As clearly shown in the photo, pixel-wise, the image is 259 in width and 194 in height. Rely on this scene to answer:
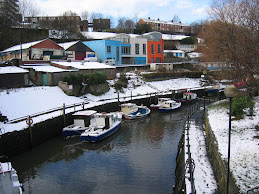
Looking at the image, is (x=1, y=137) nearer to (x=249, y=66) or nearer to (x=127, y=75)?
(x=249, y=66)

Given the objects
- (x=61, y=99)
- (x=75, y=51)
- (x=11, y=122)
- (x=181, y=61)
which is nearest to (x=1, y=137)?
(x=11, y=122)

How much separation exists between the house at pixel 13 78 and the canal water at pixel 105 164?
34.3 feet

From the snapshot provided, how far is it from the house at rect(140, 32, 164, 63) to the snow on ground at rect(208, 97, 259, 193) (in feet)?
126

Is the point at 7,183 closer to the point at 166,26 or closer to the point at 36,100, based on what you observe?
the point at 36,100

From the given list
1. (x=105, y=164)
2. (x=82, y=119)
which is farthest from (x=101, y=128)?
(x=105, y=164)

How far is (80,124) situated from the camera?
72.8ft

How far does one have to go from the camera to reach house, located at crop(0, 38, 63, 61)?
38.2 meters

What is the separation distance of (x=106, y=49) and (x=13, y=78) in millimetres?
22592

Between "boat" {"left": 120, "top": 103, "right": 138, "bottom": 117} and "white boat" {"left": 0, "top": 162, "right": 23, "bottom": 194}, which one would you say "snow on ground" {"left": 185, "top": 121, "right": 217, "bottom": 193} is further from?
"boat" {"left": 120, "top": 103, "right": 138, "bottom": 117}

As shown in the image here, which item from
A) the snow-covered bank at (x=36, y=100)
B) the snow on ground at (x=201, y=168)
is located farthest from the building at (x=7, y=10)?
the snow on ground at (x=201, y=168)

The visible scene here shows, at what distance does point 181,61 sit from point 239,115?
43.5 metres

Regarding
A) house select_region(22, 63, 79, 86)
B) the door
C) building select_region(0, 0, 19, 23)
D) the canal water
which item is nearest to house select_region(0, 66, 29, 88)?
house select_region(22, 63, 79, 86)

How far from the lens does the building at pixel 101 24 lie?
87.6m

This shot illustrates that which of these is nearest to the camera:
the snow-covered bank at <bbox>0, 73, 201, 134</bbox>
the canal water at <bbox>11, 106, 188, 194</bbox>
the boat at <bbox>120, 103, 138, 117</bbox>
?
the canal water at <bbox>11, 106, 188, 194</bbox>
